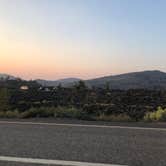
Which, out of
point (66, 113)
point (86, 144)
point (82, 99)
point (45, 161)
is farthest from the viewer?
point (82, 99)

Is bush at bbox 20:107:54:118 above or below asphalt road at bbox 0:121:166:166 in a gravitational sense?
above

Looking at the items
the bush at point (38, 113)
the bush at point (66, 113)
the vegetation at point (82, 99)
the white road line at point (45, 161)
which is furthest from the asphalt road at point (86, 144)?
the vegetation at point (82, 99)

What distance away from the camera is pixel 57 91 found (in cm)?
3609

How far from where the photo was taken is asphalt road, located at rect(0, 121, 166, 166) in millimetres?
6715

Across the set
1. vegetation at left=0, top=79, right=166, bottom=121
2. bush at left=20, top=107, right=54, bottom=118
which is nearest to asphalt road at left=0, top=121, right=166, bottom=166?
bush at left=20, top=107, right=54, bottom=118

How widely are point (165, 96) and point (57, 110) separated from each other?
2048 cm

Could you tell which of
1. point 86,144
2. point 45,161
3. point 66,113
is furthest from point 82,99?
point 45,161

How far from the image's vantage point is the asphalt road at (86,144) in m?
6.71

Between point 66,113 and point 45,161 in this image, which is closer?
point 45,161

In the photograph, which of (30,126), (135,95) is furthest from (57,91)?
(30,126)

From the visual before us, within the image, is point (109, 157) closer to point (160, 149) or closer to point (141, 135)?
point (160, 149)

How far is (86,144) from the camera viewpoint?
7945mm

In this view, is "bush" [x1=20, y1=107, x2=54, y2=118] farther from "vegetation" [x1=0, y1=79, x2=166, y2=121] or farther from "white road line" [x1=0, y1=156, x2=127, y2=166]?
"white road line" [x1=0, y1=156, x2=127, y2=166]

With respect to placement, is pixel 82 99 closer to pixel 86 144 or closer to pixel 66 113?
pixel 66 113
